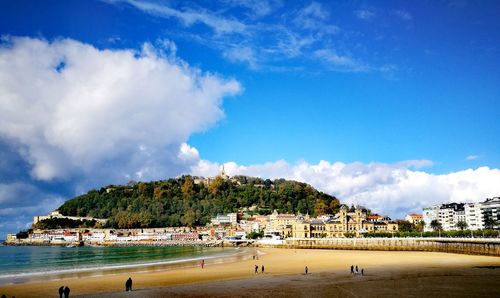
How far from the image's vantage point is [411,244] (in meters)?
85.4

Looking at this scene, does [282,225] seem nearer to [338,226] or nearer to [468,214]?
[338,226]

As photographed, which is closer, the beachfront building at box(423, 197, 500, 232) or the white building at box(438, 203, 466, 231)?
the beachfront building at box(423, 197, 500, 232)

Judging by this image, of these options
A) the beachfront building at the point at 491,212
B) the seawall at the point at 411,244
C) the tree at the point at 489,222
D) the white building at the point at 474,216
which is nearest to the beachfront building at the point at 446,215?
the white building at the point at 474,216

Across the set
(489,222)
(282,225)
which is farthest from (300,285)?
(282,225)

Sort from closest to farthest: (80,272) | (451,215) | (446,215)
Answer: (80,272), (451,215), (446,215)

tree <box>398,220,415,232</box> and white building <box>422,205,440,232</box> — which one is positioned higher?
white building <box>422,205,440,232</box>

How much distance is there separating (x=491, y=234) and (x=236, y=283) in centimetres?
7549

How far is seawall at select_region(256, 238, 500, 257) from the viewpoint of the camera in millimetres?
63562

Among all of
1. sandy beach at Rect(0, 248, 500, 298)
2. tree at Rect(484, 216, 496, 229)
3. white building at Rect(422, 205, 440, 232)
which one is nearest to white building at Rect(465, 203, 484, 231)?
tree at Rect(484, 216, 496, 229)

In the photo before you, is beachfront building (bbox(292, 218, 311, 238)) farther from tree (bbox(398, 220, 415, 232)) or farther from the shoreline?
the shoreline

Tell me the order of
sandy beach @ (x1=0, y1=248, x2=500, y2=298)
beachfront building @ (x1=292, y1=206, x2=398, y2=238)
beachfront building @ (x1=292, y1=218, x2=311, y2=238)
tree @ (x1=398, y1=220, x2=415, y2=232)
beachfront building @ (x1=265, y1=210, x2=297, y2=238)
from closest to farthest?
1. sandy beach @ (x1=0, y1=248, x2=500, y2=298)
2. beachfront building @ (x1=292, y1=218, x2=311, y2=238)
3. beachfront building @ (x1=292, y1=206, x2=398, y2=238)
4. tree @ (x1=398, y1=220, x2=415, y2=232)
5. beachfront building @ (x1=265, y1=210, x2=297, y2=238)

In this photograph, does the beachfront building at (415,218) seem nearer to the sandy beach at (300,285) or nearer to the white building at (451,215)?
the white building at (451,215)

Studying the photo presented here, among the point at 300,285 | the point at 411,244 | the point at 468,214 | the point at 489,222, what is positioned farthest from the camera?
the point at 468,214

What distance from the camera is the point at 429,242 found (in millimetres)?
82125
